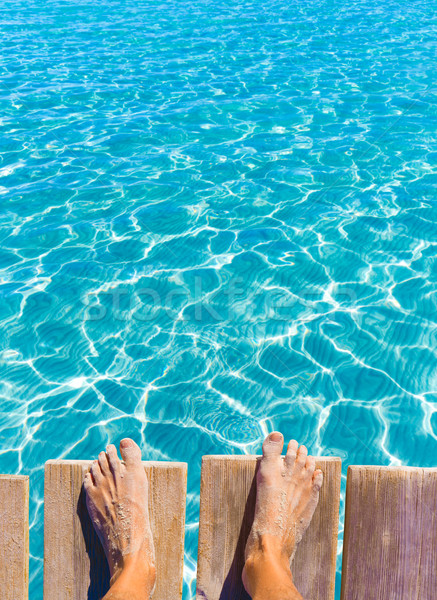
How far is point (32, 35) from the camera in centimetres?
1611

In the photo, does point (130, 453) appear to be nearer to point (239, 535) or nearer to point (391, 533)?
point (239, 535)

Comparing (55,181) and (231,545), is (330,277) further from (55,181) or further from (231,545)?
(231,545)

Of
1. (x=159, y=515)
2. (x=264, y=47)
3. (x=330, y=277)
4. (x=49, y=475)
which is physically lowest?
(x=330, y=277)

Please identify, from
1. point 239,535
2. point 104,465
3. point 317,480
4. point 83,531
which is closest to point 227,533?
point 239,535

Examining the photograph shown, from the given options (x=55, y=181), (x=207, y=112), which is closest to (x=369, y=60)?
(x=207, y=112)

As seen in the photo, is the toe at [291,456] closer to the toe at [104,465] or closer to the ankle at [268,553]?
the ankle at [268,553]

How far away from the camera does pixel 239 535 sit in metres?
Result: 1.56

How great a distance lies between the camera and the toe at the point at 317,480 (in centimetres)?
155

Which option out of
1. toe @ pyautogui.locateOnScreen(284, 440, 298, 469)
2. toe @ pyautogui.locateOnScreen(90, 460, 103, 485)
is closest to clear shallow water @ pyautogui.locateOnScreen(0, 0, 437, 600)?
toe @ pyautogui.locateOnScreen(284, 440, 298, 469)

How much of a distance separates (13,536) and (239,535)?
609 mm

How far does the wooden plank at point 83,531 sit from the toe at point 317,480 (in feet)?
1.20

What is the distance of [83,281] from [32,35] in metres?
12.6

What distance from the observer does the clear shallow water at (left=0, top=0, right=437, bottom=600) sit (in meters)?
5.13

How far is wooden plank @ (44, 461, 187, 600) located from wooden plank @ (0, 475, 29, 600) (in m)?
0.06
